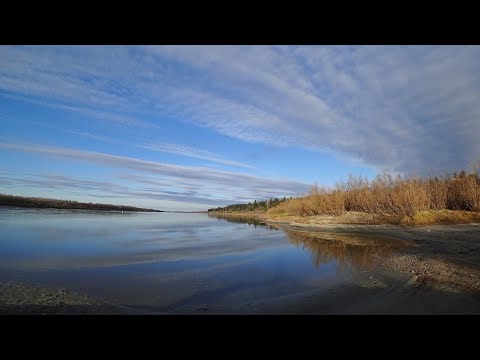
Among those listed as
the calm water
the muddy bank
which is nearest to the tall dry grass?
the calm water

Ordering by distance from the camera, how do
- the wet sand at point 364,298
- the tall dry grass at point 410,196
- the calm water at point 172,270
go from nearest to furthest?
the wet sand at point 364,298, the calm water at point 172,270, the tall dry grass at point 410,196

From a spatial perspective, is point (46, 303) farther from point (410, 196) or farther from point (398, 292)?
point (410, 196)

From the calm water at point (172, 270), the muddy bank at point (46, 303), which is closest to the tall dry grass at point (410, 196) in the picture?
the calm water at point (172, 270)

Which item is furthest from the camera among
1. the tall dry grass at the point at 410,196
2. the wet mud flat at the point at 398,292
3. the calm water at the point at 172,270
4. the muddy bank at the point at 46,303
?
the tall dry grass at the point at 410,196

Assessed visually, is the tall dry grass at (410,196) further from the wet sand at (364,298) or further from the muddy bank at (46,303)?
the muddy bank at (46,303)

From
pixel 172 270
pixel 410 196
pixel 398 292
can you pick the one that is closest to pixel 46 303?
pixel 172 270

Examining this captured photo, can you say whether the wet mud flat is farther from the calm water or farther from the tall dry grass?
the tall dry grass

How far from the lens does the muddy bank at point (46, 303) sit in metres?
4.48

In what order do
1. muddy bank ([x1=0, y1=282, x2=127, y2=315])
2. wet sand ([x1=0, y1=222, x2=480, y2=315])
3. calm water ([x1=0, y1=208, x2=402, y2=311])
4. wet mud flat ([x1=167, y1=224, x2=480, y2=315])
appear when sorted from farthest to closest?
calm water ([x1=0, y1=208, x2=402, y2=311])
wet mud flat ([x1=167, y1=224, x2=480, y2=315])
wet sand ([x1=0, y1=222, x2=480, y2=315])
muddy bank ([x1=0, y1=282, x2=127, y2=315])

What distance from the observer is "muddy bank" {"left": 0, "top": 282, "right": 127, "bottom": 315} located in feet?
14.7
